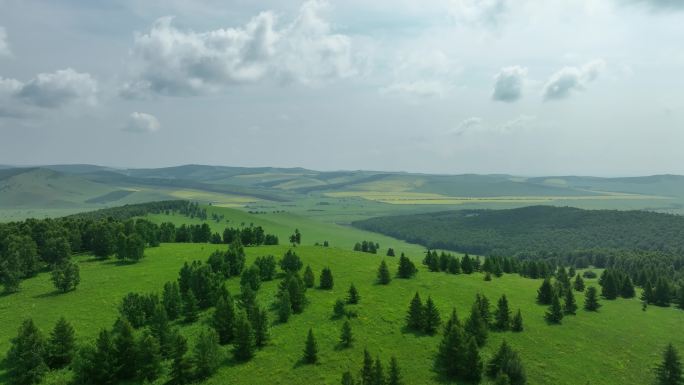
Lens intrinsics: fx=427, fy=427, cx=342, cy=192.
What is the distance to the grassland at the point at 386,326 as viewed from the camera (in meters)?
69.5

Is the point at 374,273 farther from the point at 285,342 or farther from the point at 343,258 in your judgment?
the point at 285,342

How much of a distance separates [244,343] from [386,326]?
2730 centimetres

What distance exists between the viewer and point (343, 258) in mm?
129875

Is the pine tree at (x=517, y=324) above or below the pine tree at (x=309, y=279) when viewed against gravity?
below

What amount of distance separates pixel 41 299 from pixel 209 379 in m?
55.8

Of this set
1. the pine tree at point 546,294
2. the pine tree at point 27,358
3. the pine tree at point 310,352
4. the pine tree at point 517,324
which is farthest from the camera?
the pine tree at point 546,294

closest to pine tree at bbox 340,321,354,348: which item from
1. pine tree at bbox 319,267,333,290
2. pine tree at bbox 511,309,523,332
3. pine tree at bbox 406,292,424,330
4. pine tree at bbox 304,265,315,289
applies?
pine tree at bbox 406,292,424,330

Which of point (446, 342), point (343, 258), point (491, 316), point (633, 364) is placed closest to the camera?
point (446, 342)

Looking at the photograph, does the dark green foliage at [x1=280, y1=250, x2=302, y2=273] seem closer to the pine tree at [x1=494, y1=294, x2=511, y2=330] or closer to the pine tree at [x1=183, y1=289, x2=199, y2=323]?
the pine tree at [x1=183, y1=289, x2=199, y2=323]

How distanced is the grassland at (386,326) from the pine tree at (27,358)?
9.01ft

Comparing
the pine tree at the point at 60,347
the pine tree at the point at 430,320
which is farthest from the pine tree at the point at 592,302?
the pine tree at the point at 60,347

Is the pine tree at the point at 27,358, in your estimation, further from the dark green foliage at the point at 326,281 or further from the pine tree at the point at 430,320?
the pine tree at the point at 430,320

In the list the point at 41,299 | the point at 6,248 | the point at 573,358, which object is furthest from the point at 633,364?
the point at 6,248

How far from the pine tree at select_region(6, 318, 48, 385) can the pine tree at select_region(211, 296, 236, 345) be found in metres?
26.1
